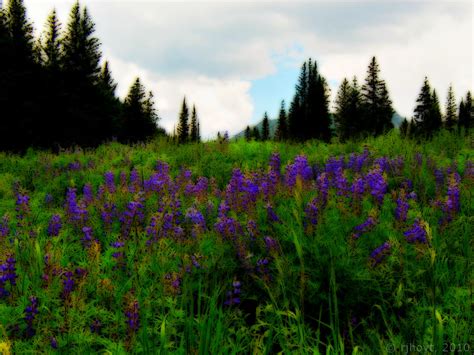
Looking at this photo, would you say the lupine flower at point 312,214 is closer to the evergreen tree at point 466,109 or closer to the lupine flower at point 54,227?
the lupine flower at point 54,227

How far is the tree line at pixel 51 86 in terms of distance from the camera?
3481 centimetres

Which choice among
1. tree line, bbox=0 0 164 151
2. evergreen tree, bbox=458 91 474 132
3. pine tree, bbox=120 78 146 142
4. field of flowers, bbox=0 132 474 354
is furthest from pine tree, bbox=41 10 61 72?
evergreen tree, bbox=458 91 474 132

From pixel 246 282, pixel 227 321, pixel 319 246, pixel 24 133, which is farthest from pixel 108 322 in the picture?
pixel 24 133

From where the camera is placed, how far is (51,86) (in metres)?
38.2

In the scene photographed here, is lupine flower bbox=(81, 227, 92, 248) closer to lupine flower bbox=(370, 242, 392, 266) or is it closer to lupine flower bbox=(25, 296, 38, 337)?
lupine flower bbox=(25, 296, 38, 337)

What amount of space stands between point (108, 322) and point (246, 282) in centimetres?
110

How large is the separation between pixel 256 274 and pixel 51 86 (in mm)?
39479

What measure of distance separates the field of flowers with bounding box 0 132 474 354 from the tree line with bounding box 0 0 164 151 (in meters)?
29.9

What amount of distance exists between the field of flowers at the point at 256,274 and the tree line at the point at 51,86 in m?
29.9

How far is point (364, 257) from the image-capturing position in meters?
3.51

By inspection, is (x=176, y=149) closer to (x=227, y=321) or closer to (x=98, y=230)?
(x=98, y=230)

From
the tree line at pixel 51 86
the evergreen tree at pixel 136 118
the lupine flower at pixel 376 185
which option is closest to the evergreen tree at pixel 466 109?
the evergreen tree at pixel 136 118

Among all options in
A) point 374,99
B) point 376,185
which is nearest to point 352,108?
point 374,99

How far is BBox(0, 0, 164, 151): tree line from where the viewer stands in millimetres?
34812
